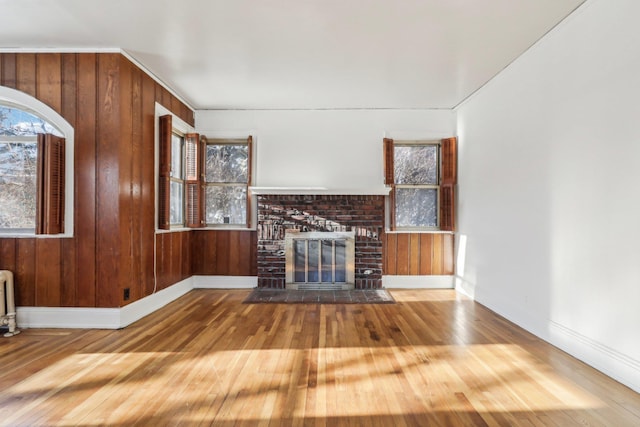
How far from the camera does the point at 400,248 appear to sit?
507cm

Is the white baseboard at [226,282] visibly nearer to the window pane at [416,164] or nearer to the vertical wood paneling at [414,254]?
the vertical wood paneling at [414,254]

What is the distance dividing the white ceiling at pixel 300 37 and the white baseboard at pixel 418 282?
260 centimetres

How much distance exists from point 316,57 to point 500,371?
10.1 feet

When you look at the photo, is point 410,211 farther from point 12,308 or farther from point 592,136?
point 12,308

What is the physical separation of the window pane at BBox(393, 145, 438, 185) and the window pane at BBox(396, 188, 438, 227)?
0.15 metres

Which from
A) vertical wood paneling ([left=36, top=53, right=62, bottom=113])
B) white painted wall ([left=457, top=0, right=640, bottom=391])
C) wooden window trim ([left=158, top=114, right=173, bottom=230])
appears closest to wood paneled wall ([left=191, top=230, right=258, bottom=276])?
wooden window trim ([left=158, top=114, right=173, bottom=230])

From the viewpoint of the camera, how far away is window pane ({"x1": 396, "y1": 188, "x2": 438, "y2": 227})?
16.9 ft

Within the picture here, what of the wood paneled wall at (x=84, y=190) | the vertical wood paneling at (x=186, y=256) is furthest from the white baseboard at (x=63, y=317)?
the vertical wood paneling at (x=186, y=256)

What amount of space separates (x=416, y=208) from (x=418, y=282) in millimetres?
1089

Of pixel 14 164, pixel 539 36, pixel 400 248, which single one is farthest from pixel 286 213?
pixel 539 36

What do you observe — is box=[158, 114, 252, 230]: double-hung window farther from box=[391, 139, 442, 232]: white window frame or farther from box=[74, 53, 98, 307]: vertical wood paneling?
box=[391, 139, 442, 232]: white window frame

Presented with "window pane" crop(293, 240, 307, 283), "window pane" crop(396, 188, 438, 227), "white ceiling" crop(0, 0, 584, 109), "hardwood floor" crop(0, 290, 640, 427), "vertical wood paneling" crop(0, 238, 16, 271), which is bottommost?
"hardwood floor" crop(0, 290, 640, 427)

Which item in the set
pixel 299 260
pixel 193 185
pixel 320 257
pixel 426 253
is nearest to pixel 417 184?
pixel 426 253

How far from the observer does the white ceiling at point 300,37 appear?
8.48ft
